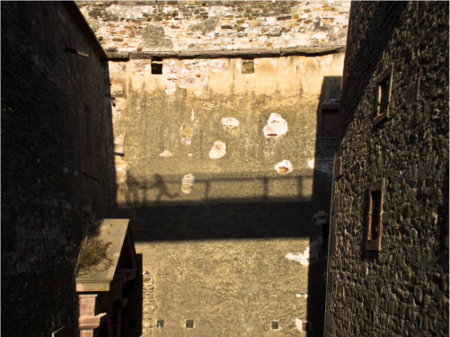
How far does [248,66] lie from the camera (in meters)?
9.05

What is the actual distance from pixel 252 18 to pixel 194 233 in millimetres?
4692

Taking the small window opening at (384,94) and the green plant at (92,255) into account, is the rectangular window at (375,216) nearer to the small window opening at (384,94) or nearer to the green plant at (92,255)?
the small window opening at (384,94)

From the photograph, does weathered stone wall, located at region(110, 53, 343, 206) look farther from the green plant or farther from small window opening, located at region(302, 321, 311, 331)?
small window opening, located at region(302, 321, 311, 331)

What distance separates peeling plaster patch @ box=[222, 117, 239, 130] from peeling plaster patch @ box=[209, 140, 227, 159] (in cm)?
39

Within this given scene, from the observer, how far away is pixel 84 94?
7.41 metres

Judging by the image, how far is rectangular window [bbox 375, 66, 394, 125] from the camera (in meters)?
4.89

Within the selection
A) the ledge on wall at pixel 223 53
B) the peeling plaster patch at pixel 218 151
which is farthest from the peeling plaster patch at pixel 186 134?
the ledge on wall at pixel 223 53

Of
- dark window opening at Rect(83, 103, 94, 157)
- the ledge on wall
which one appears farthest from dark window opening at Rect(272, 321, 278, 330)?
the ledge on wall

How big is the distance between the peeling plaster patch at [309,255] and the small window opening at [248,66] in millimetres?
3757

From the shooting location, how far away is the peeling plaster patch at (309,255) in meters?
8.39

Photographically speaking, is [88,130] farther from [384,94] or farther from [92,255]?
[384,94]

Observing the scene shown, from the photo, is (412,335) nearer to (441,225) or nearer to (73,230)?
(441,225)


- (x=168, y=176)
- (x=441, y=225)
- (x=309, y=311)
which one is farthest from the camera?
(x=168, y=176)

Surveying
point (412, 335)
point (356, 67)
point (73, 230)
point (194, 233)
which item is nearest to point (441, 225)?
point (412, 335)
